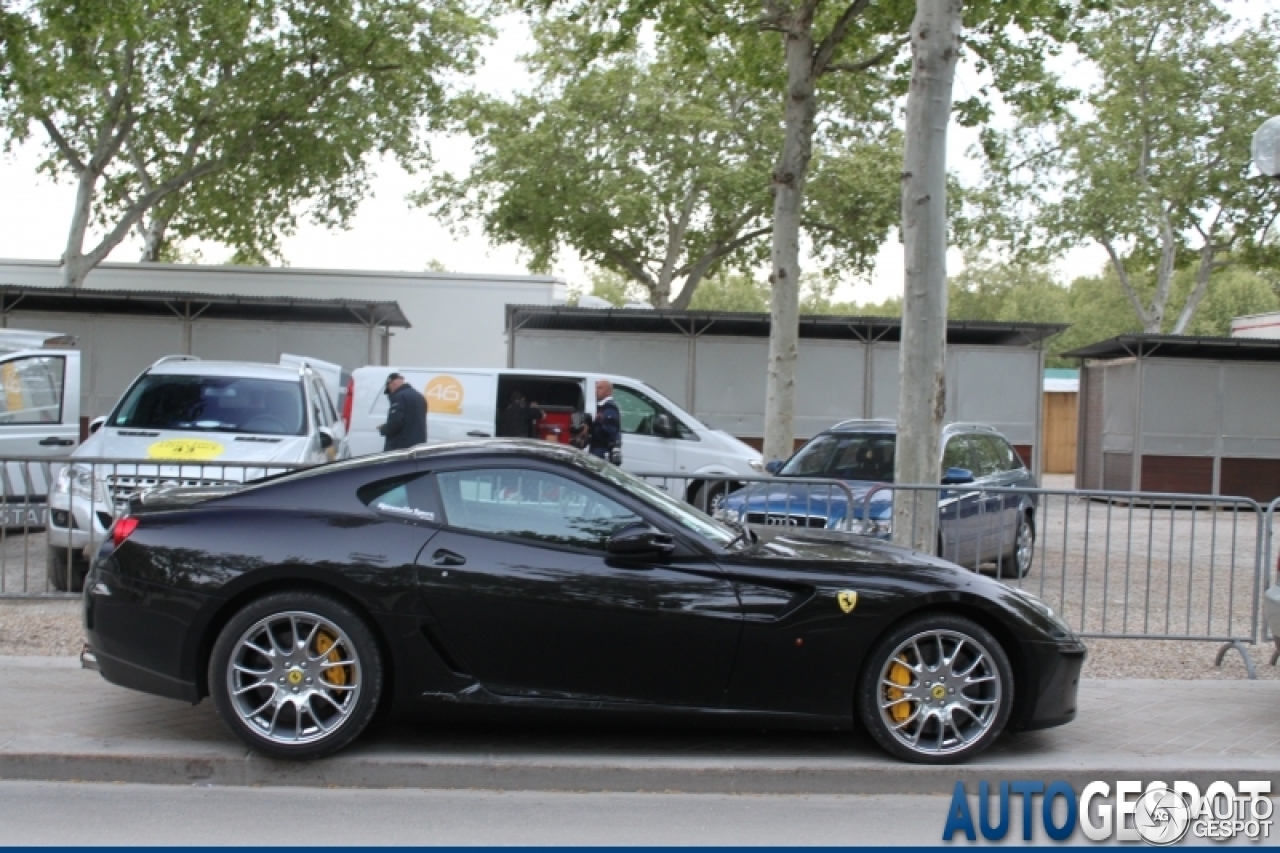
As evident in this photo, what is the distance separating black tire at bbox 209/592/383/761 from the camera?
5.37m

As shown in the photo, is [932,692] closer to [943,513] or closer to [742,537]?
[742,537]

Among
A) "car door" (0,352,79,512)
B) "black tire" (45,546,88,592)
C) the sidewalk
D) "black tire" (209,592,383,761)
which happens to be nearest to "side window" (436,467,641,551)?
"black tire" (209,592,383,761)

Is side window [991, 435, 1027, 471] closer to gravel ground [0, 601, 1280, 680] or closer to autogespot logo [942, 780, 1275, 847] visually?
gravel ground [0, 601, 1280, 680]

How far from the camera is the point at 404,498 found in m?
5.69

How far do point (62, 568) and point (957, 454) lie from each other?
27.9ft

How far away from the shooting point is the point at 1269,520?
8242 mm

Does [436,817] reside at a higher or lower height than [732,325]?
lower

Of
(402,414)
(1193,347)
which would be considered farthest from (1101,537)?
(1193,347)

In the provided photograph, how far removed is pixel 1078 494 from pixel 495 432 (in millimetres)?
9580

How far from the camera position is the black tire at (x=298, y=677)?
17.6ft

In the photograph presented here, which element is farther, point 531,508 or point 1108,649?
point 1108,649

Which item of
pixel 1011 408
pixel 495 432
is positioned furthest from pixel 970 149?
pixel 495 432

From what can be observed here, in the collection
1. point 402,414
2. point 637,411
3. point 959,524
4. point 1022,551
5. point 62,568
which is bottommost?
point 62,568

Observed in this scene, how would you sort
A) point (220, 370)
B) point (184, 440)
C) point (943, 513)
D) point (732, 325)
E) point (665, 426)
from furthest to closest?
point (732, 325) < point (665, 426) < point (220, 370) < point (184, 440) < point (943, 513)
